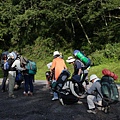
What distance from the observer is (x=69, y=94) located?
24.3 feet

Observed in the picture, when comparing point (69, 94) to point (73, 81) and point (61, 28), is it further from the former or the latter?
point (61, 28)

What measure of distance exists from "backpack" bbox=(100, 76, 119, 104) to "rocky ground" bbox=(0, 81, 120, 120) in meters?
0.44

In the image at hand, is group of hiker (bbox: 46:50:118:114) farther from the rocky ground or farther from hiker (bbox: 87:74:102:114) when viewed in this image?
the rocky ground

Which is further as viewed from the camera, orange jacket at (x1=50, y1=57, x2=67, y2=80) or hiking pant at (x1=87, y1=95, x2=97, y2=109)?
orange jacket at (x1=50, y1=57, x2=67, y2=80)

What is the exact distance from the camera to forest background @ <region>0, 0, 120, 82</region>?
2342 cm

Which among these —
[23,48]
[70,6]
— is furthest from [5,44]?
[70,6]

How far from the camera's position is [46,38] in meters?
29.5

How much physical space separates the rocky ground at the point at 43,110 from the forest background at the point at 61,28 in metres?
13.7

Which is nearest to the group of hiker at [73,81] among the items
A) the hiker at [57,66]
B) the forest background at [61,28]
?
the hiker at [57,66]

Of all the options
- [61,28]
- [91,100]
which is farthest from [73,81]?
[61,28]

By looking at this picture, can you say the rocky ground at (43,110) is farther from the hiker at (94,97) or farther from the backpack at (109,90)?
the backpack at (109,90)

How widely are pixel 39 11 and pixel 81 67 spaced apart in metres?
19.1

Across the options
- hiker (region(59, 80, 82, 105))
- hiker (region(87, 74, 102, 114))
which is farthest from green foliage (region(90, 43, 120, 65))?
hiker (region(87, 74, 102, 114))

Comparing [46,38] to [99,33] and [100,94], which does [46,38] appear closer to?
[99,33]
